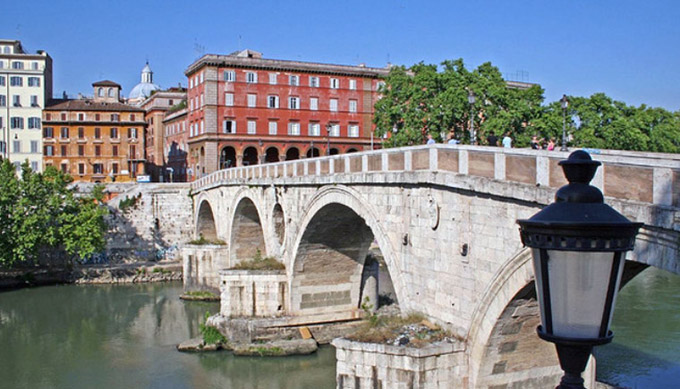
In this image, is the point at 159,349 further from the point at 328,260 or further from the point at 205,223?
the point at 205,223

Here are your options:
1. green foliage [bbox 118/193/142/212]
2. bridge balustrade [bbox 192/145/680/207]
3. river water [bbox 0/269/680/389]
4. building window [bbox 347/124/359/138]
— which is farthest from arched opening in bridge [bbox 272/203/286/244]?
building window [bbox 347/124/359/138]

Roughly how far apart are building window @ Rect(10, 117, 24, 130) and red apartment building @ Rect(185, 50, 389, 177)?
14297 millimetres

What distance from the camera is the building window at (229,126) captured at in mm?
46125

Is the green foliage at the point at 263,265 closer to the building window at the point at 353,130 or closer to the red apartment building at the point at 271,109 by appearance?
the red apartment building at the point at 271,109

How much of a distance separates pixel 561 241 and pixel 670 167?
5.06 m

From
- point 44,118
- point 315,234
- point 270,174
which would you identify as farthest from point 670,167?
point 44,118

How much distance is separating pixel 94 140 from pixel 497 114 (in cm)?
3437

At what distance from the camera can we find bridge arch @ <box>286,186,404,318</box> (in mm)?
20609

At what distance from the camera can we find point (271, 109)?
47250 millimetres

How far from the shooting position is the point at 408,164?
43.4ft

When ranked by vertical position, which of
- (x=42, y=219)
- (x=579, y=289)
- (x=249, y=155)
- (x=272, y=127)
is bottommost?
(x=42, y=219)

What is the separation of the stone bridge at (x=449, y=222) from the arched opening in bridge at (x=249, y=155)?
25795mm

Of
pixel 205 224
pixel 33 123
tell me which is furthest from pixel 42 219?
pixel 33 123

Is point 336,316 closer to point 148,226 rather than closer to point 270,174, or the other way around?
point 270,174
